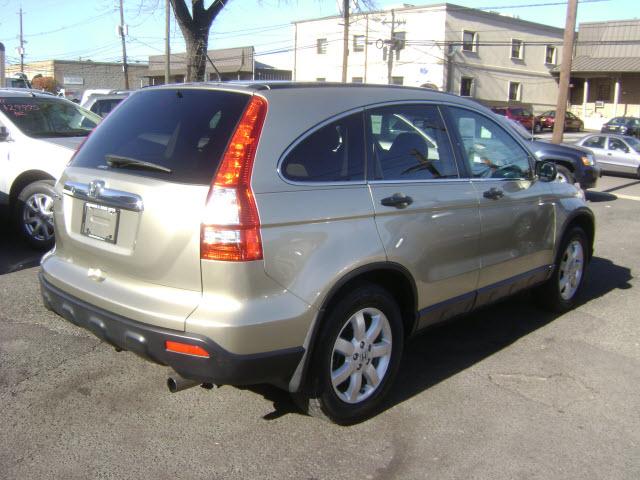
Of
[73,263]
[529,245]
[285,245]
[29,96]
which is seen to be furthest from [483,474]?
[29,96]

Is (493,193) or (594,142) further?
(594,142)

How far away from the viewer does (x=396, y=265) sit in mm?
3506

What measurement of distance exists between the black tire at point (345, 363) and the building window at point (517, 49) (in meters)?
50.0

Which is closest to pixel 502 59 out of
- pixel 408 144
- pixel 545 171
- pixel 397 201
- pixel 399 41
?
pixel 399 41

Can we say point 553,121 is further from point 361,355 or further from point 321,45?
point 361,355

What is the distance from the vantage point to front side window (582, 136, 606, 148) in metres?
18.9

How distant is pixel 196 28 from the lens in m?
16.3

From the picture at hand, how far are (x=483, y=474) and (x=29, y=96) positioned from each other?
7.04 m

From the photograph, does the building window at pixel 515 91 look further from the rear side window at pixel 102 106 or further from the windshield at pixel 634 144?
the rear side window at pixel 102 106

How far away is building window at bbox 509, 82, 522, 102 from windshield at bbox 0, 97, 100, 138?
1816 inches

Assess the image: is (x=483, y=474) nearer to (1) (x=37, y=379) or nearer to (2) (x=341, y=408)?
(2) (x=341, y=408)

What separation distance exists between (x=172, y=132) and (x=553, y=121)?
41.9 meters

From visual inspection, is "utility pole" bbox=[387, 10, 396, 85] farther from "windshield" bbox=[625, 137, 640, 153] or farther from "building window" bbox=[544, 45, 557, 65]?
"windshield" bbox=[625, 137, 640, 153]

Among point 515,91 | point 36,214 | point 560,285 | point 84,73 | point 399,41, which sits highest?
point 399,41
